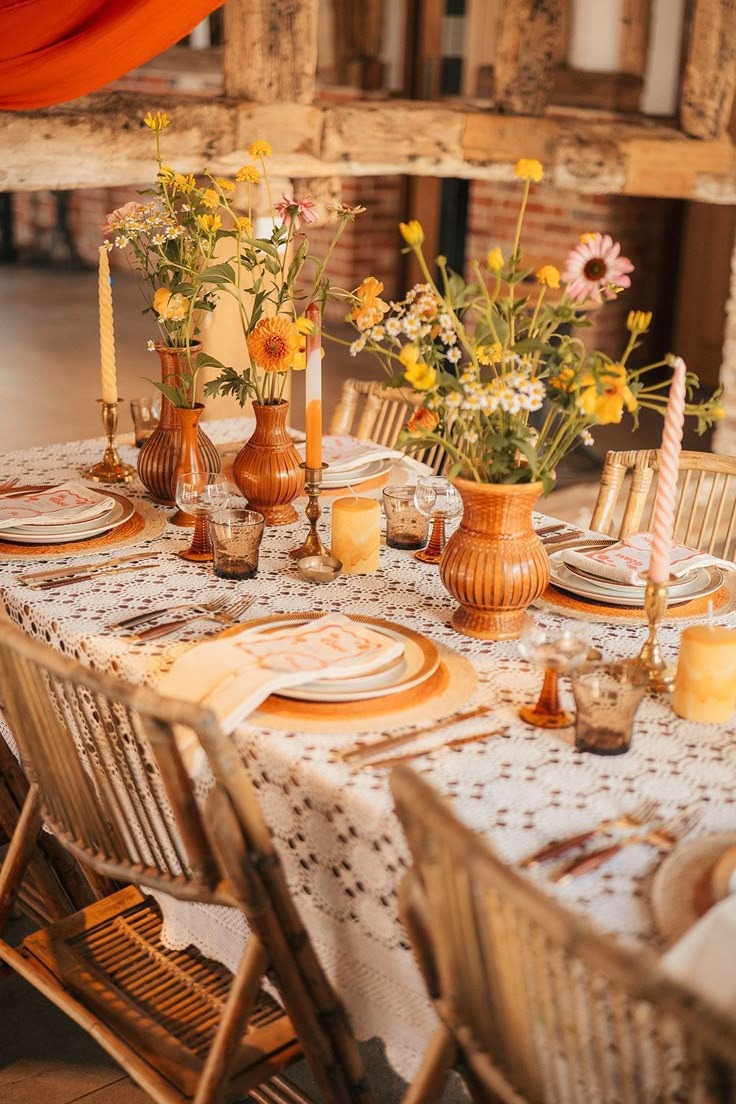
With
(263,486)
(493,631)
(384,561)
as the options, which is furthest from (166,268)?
(493,631)

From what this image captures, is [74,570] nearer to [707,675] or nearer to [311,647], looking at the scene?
[311,647]

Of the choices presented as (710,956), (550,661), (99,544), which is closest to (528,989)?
(710,956)

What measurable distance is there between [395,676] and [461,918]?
1.78 feet

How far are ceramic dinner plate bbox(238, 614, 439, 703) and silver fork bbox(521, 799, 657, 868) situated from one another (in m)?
0.34

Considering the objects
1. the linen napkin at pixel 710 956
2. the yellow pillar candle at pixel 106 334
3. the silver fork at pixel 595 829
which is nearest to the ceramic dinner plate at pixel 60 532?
the yellow pillar candle at pixel 106 334

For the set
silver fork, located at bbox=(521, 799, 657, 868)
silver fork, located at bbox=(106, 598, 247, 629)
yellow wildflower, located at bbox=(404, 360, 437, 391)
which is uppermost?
yellow wildflower, located at bbox=(404, 360, 437, 391)

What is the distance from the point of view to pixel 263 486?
2.19 meters

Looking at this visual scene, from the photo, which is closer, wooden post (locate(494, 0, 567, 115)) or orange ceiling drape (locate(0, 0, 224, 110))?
orange ceiling drape (locate(0, 0, 224, 110))

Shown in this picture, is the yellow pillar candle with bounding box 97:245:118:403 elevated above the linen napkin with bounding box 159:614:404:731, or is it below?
above

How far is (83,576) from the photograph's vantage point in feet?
6.51

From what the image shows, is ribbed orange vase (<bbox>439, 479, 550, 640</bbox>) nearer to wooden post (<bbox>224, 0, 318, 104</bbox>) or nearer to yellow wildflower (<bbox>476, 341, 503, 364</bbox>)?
yellow wildflower (<bbox>476, 341, 503, 364</bbox>)

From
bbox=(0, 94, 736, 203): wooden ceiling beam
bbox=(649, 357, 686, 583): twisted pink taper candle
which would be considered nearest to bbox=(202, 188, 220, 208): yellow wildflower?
bbox=(649, 357, 686, 583): twisted pink taper candle

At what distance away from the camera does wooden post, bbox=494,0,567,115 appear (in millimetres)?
4707

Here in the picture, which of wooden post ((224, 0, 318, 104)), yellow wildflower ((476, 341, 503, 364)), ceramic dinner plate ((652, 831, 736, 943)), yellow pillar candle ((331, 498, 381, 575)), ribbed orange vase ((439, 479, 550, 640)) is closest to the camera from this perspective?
ceramic dinner plate ((652, 831, 736, 943))
